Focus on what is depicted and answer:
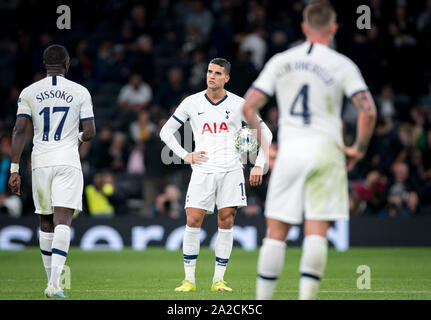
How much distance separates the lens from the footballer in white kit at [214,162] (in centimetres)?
1016

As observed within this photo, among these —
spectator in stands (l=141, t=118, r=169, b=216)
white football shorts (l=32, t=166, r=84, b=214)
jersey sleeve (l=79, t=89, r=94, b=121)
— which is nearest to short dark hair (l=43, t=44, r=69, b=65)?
jersey sleeve (l=79, t=89, r=94, b=121)

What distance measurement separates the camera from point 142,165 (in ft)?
64.4

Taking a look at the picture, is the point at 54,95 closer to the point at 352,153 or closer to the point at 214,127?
the point at 214,127

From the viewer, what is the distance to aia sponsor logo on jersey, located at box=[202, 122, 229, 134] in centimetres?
1033

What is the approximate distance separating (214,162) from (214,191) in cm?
34

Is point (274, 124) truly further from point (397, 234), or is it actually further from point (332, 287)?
point (332, 287)

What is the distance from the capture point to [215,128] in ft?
33.9

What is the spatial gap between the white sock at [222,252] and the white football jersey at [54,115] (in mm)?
2064

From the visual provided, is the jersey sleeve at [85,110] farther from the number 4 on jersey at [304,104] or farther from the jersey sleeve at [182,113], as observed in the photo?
the number 4 on jersey at [304,104]

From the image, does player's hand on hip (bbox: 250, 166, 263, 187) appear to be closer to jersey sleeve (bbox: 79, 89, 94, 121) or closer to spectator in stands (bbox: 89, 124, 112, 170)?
jersey sleeve (bbox: 79, 89, 94, 121)

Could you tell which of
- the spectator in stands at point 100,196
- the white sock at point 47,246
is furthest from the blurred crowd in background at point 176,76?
the white sock at point 47,246

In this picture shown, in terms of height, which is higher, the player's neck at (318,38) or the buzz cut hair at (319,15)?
the buzz cut hair at (319,15)
